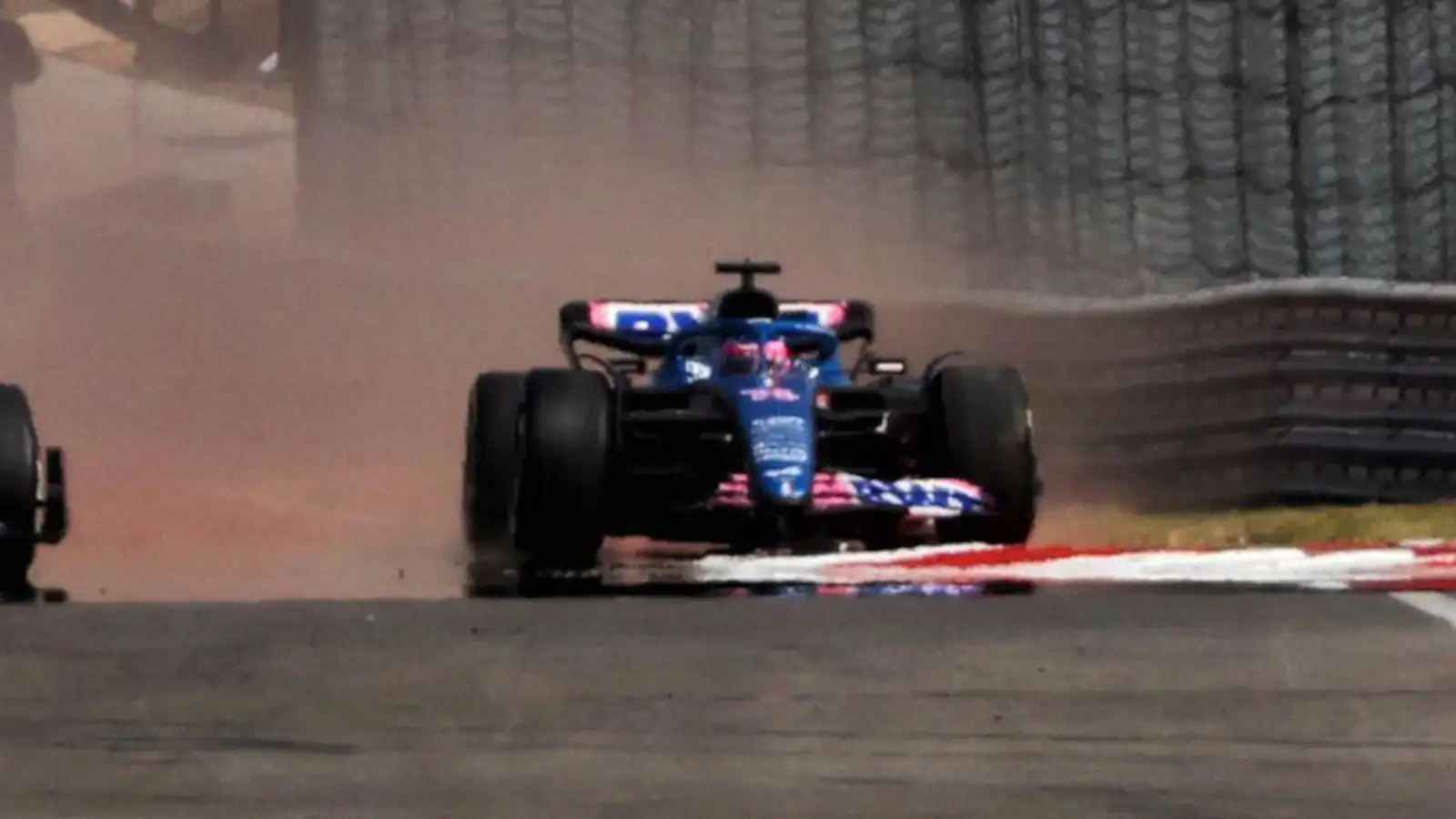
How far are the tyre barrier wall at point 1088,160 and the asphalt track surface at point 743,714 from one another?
4.10m

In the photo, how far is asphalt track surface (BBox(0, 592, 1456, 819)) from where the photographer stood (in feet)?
7.22

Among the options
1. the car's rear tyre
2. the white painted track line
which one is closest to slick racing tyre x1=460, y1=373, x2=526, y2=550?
the car's rear tyre

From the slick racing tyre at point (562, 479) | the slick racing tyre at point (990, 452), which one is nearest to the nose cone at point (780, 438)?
the slick racing tyre at point (562, 479)

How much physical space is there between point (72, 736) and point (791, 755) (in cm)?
81

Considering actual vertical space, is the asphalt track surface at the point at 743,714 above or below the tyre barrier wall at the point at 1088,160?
below

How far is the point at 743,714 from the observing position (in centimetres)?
260

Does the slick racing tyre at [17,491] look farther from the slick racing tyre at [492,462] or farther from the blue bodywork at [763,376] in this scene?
the blue bodywork at [763,376]

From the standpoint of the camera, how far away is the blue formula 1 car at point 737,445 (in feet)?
18.4

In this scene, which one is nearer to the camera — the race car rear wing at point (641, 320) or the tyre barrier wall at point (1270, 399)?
the race car rear wing at point (641, 320)

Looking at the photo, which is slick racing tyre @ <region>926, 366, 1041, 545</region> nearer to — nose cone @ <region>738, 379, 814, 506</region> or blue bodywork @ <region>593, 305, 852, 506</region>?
blue bodywork @ <region>593, 305, 852, 506</region>

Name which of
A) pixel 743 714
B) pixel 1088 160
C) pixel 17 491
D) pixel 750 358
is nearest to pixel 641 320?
pixel 750 358

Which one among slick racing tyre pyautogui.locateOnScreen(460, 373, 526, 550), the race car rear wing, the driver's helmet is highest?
Result: the race car rear wing

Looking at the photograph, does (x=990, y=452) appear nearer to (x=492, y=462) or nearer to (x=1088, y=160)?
(x=492, y=462)

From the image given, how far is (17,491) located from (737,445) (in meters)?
1.83
